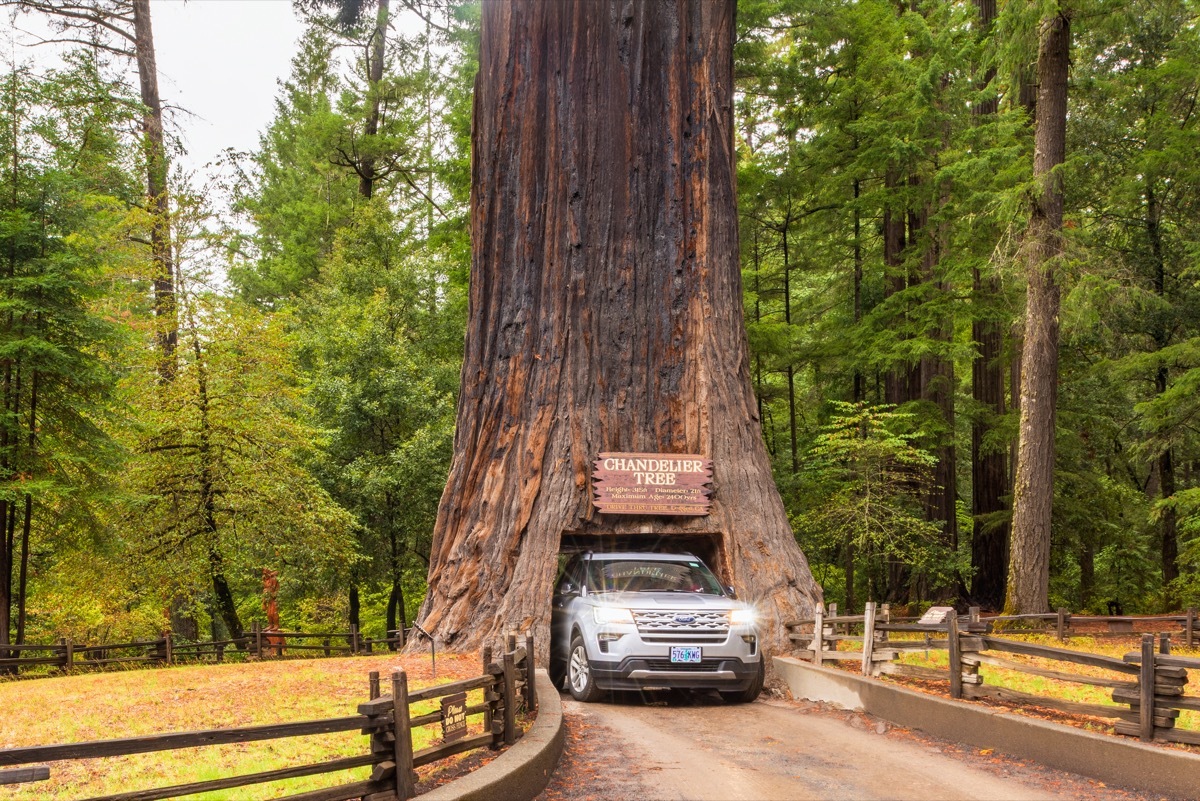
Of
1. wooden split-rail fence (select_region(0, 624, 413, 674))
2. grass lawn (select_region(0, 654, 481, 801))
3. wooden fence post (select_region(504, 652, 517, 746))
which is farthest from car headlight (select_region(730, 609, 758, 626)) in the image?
wooden split-rail fence (select_region(0, 624, 413, 674))

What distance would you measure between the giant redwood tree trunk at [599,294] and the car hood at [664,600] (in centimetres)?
306

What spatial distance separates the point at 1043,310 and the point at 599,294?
29.4 ft

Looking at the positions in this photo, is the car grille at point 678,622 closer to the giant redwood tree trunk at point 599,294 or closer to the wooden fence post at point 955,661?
the wooden fence post at point 955,661

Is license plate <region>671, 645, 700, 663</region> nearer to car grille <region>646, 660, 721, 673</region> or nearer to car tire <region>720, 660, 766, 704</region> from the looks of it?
car grille <region>646, 660, 721, 673</region>

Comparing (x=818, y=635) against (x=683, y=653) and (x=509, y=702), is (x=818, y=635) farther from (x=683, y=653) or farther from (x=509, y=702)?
(x=509, y=702)

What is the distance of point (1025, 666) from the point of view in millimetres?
9156

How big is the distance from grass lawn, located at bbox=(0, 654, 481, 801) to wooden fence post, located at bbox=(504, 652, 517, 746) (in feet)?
2.17

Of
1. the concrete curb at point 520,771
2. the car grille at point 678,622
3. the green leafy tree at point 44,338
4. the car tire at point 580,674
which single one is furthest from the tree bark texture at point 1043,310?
the green leafy tree at point 44,338

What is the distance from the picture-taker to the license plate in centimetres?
1145

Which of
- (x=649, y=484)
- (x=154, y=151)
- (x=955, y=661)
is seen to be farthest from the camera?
(x=154, y=151)

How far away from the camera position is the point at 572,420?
16.0 metres

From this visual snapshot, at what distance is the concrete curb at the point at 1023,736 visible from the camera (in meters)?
7.46

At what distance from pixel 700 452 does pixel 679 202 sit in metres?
4.32

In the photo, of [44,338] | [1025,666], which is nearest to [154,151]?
[44,338]
